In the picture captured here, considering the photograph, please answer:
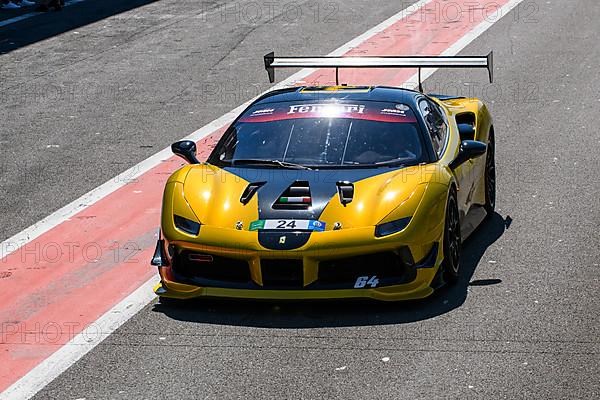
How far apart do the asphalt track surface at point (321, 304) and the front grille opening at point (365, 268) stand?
24cm

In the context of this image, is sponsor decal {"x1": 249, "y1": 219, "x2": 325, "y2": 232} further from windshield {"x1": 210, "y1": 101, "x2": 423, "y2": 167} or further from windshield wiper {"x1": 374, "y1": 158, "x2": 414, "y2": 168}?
windshield wiper {"x1": 374, "y1": 158, "x2": 414, "y2": 168}

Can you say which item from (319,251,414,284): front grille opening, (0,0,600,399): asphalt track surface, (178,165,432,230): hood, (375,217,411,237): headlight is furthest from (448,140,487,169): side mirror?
(319,251,414,284): front grille opening

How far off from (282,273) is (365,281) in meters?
0.57

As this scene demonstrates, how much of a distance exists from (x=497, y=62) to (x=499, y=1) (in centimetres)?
607

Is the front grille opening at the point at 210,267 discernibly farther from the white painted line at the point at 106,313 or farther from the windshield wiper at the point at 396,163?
the windshield wiper at the point at 396,163

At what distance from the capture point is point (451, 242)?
31.7ft

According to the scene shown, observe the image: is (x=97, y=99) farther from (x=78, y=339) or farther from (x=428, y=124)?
(x=78, y=339)

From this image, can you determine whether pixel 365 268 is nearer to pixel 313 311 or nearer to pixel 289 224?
pixel 313 311

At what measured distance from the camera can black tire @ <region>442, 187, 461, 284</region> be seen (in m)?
9.45

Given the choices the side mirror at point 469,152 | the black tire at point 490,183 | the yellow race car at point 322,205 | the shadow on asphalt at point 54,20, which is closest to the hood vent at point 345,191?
the yellow race car at point 322,205

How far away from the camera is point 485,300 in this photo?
927 cm

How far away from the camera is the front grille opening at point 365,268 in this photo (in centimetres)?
892

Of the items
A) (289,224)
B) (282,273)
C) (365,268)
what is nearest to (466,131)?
(365,268)

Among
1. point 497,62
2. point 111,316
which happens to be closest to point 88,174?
point 111,316
